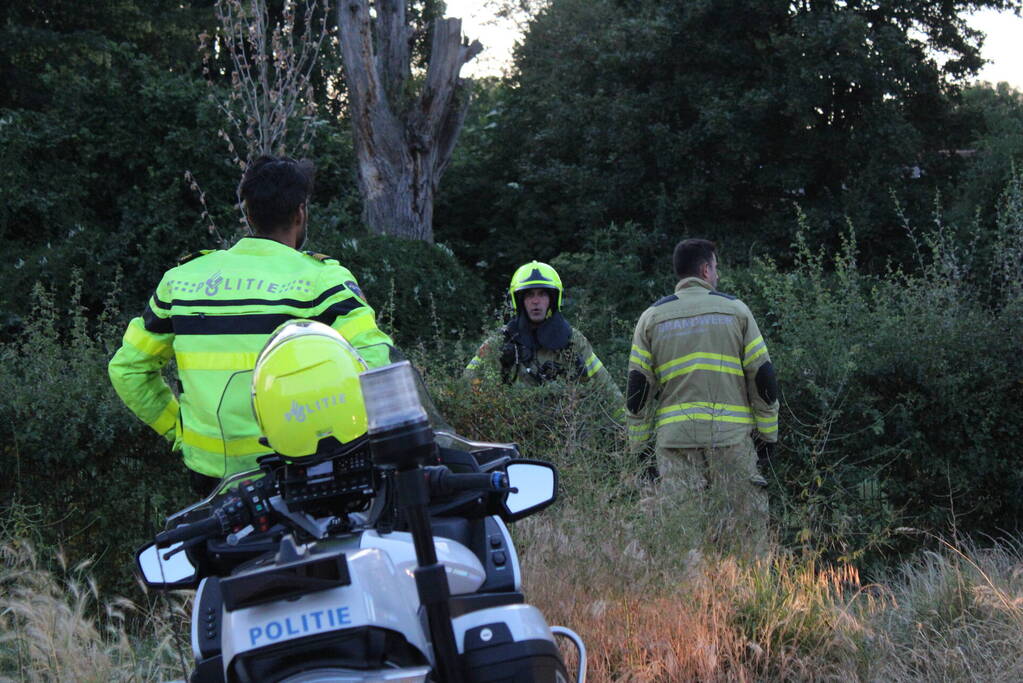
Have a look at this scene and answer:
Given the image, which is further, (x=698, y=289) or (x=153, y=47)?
(x=153, y=47)

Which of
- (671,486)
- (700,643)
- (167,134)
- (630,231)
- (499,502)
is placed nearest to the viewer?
(499,502)

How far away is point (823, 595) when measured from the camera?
5000 millimetres

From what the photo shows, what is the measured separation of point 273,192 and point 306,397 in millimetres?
1484

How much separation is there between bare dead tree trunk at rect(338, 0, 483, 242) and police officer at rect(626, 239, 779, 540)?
10238 millimetres

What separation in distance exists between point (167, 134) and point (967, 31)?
44.6 ft

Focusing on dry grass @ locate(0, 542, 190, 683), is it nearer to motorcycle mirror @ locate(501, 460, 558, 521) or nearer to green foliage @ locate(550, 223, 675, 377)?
motorcycle mirror @ locate(501, 460, 558, 521)

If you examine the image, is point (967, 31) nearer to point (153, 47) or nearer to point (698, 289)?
point (153, 47)

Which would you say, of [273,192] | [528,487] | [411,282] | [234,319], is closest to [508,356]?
[273,192]

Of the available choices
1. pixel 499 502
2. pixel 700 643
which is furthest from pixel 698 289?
pixel 499 502

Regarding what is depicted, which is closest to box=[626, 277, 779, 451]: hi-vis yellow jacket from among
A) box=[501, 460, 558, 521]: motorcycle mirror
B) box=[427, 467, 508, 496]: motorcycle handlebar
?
box=[501, 460, 558, 521]: motorcycle mirror

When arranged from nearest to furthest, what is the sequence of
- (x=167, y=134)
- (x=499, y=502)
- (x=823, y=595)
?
(x=499, y=502), (x=823, y=595), (x=167, y=134)

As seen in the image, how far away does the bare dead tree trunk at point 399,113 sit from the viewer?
16719 mm

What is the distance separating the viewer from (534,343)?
25.1ft

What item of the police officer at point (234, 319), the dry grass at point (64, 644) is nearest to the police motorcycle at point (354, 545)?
the police officer at point (234, 319)
